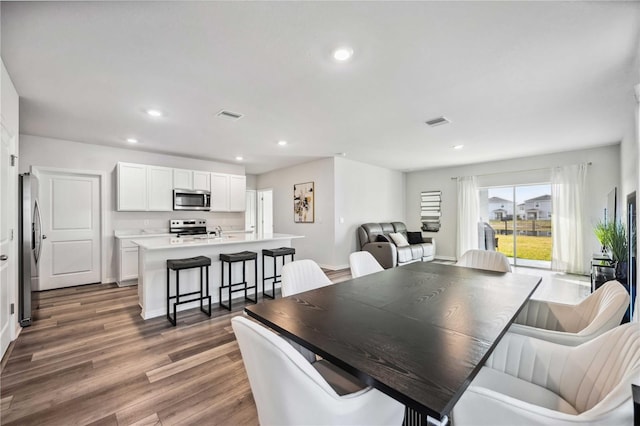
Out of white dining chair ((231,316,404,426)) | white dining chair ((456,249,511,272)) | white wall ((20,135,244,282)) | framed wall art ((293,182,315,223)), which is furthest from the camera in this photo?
framed wall art ((293,182,315,223))

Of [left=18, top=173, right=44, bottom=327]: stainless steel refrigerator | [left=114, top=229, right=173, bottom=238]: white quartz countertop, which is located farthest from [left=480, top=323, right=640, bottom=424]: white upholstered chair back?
[left=114, top=229, right=173, bottom=238]: white quartz countertop

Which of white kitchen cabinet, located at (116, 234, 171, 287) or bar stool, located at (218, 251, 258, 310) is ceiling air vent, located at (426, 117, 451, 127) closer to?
bar stool, located at (218, 251, 258, 310)

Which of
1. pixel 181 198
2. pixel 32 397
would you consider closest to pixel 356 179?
pixel 181 198

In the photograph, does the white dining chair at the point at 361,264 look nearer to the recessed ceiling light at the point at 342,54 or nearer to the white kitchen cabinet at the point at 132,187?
the recessed ceiling light at the point at 342,54

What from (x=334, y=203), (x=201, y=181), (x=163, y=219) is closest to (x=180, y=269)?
(x=163, y=219)

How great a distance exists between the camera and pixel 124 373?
208 cm

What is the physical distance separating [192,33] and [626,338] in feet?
9.06

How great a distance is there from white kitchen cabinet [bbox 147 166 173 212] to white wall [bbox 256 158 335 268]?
2.73 metres

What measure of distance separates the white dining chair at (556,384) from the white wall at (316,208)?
4.64 metres

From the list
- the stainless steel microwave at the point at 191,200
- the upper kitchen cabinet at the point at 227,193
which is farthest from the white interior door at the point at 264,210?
the stainless steel microwave at the point at 191,200

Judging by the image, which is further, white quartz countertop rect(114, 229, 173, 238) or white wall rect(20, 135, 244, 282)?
white quartz countertop rect(114, 229, 173, 238)

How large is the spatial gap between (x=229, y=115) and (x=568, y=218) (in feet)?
21.2

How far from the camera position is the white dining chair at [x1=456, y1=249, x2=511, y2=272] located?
2.65 meters

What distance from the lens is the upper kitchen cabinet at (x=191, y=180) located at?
5.40m
